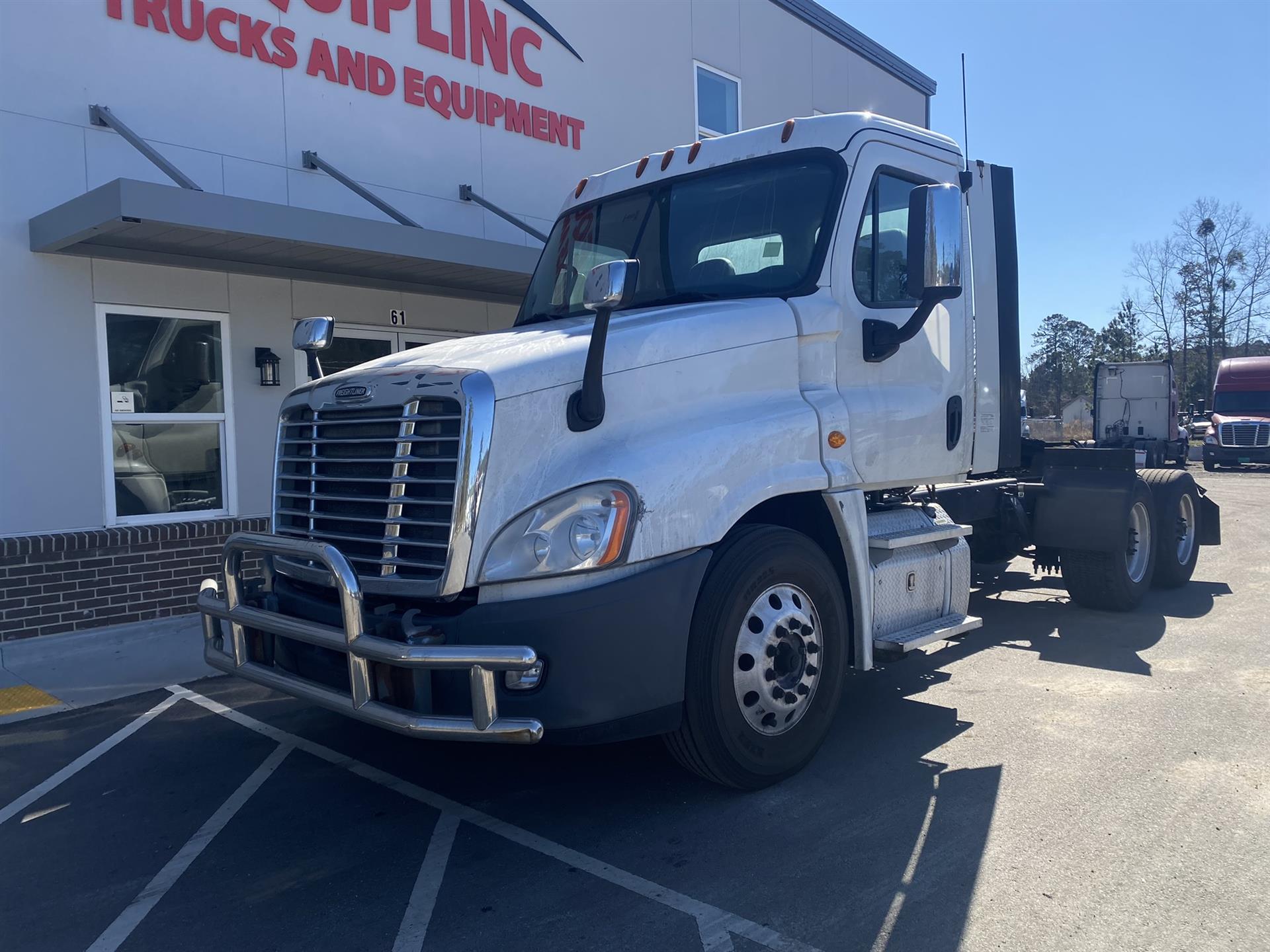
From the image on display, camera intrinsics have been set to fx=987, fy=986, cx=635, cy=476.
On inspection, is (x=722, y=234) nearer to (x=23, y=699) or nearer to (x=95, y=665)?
(x=23, y=699)

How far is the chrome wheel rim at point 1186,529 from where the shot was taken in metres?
8.89

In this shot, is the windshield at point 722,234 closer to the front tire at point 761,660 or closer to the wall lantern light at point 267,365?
the front tire at point 761,660

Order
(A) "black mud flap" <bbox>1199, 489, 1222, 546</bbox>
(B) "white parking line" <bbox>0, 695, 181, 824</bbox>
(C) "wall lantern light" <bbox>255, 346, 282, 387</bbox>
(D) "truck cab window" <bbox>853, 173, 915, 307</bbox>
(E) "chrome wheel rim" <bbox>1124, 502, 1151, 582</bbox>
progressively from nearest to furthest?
(B) "white parking line" <bbox>0, 695, 181, 824</bbox>
(D) "truck cab window" <bbox>853, 173, 915, 307</bbox>
(E) "chrome wheel rim" <bbox>1124, 502, 1151, 582</bbox>
(C) "wall lantern light" <bbox>255, 346, 282, 387</bbox>
(A) "black mud flap" <bbox>1199, 489, 1222, 546</bbox>

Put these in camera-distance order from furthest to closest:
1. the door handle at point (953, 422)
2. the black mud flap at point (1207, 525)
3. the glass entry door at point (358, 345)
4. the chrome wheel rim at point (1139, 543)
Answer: the glass entry door at point (358, 345)
the black mud flap at point (1207, 525)
the chrome wheel rim at point (1139, 543)
the door handle at point (953, 422)

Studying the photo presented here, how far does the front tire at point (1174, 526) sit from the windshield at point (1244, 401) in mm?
22194

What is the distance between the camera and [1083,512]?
764 cm

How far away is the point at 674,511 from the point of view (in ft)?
12.3

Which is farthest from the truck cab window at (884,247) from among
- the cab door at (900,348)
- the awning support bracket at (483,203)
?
the awning support bracket at (483,203)

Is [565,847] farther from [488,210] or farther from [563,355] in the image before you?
[488,210]

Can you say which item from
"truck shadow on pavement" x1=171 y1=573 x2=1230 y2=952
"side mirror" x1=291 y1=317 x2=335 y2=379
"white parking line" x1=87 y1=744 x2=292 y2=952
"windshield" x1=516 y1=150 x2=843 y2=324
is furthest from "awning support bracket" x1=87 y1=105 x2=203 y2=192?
"white parking line" x1=87 y1=744 x2=292 y2=952

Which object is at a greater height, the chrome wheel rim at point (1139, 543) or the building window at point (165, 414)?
the building window at point (165, 414)

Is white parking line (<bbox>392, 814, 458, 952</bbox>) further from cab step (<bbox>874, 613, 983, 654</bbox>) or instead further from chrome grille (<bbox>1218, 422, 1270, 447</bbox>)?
chrome grille (<bbox>1218, 422, 1270, 447</bbox>)

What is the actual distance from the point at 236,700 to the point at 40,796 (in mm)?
1518

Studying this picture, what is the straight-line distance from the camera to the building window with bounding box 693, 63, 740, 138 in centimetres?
1379
